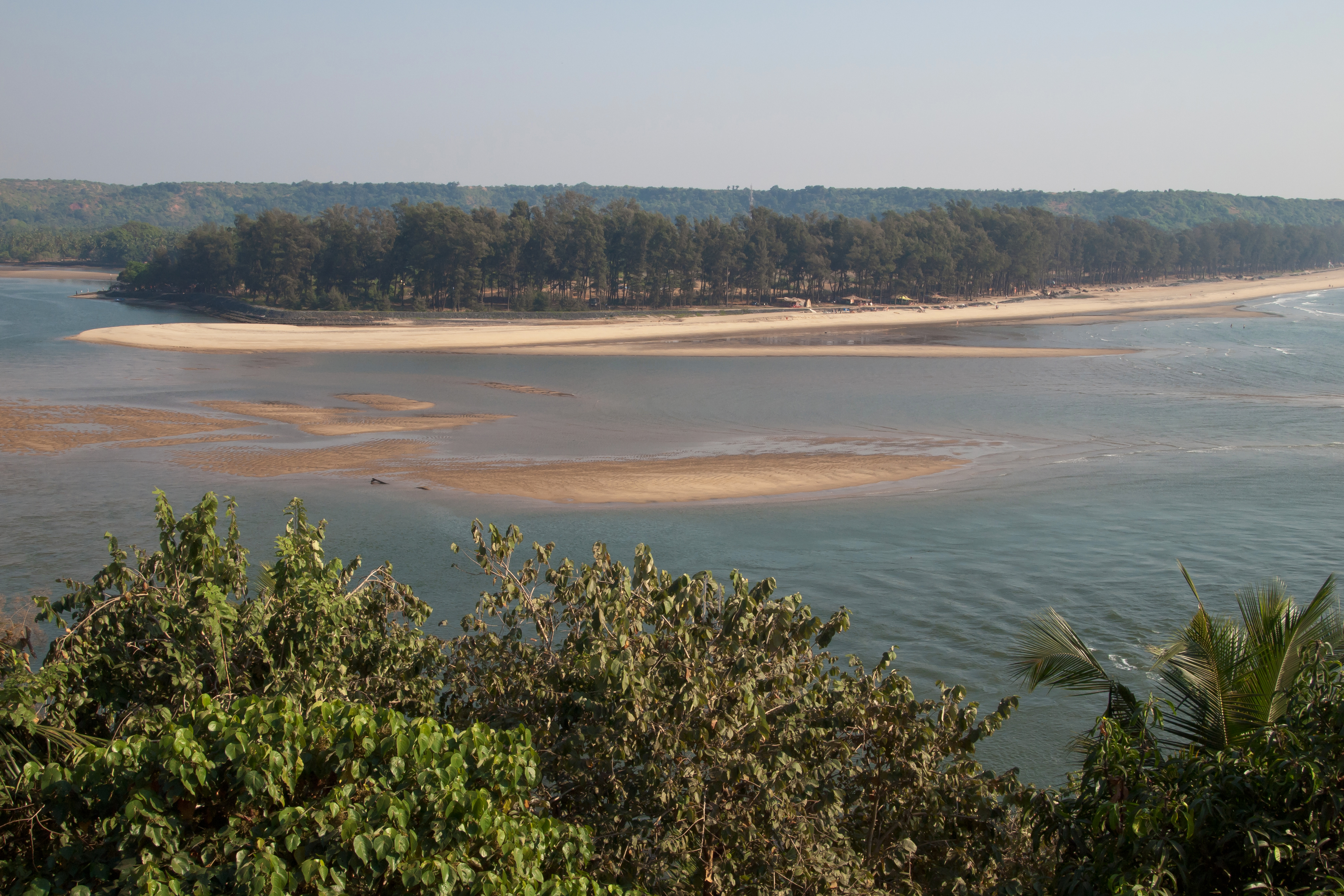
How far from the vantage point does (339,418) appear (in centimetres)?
4434

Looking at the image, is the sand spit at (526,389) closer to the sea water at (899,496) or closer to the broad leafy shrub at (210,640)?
the sea water at (899,496)

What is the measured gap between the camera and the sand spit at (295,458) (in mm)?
33750

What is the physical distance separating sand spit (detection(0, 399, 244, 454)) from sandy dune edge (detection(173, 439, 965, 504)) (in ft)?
16.0

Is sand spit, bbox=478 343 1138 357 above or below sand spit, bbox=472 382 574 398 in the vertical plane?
above

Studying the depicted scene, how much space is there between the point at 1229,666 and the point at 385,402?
150 ft

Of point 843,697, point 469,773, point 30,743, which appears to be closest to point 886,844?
point 843,697

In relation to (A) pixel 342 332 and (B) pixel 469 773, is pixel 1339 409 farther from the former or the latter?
(A) pixel 342 332

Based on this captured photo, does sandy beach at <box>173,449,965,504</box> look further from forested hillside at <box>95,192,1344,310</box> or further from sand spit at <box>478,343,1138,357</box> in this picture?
forested hillside at <box>95,192,1344,310</box>

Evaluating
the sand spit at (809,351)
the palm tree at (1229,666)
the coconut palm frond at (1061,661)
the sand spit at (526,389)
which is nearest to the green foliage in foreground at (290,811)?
the coconut palm frond at (1061,661)

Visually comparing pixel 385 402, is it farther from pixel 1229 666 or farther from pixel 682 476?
pixel 1229 666

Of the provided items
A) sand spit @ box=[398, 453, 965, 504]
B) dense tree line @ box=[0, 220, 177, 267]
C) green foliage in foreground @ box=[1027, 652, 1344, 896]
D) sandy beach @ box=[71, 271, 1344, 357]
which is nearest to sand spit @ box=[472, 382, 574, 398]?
sandy beach @ box=[71, 271, 1344, 357]

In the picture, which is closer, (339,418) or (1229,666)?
(1229,666)

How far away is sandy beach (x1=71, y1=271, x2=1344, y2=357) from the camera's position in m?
74.1

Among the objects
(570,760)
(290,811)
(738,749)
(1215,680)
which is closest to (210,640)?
(290,811)
